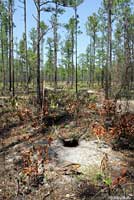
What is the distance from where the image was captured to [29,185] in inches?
285

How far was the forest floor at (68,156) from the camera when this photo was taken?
6.93 meters

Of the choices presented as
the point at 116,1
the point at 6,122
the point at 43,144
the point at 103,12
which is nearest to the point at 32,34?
the point at 103,12

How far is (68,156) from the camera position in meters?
8.66

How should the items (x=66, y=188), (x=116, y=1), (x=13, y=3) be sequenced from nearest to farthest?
(x=66, y=188)
(x=13, y=3)
(x=116, y=1)

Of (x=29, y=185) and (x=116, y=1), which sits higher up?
(x=116, y=1)

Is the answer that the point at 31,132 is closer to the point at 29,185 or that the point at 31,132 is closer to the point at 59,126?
the point at 59,126

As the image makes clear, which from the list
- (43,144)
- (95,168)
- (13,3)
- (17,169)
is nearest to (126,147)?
(95,168)

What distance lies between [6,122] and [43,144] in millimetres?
4478

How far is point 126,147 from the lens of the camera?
30.6 feet

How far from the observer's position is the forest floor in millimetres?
6926

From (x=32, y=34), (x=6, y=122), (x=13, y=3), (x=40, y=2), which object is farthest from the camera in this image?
(x=32, y=34)

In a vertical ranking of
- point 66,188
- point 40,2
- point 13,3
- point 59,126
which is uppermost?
point 13,3

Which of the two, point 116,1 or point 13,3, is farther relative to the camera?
point 116,1

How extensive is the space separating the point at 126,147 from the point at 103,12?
25972mm
